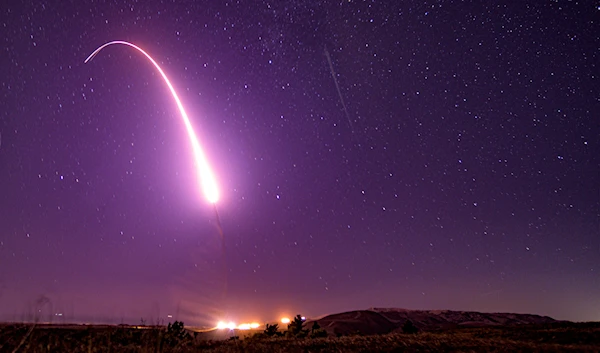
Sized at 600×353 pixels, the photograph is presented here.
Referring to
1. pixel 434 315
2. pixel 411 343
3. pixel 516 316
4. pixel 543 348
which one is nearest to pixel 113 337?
pixel 411 343

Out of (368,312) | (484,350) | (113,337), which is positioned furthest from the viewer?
(368,312)

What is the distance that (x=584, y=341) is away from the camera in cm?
2070

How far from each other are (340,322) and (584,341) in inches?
2561

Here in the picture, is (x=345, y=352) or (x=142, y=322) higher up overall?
(x=142, y=322)

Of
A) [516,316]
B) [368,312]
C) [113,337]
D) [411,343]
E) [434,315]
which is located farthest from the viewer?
[516,316]

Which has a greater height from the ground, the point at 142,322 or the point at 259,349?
the point at 142,322

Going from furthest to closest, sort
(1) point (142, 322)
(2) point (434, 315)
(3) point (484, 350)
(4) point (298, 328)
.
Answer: (2) point (434, 315) → (4) point (298, 328) → (3) point (484, 350) → (1) point (142, 322)

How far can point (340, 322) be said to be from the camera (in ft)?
271

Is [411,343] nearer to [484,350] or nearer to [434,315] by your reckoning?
[484,350]

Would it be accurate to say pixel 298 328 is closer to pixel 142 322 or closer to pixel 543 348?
pixel 543 348

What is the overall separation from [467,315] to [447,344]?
4373 inches

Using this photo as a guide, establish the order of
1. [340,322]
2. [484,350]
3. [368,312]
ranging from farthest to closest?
[368,312] < [340,322] < [484,350]

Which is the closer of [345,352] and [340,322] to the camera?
[345,352]

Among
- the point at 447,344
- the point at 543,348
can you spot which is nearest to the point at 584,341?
the point at 543,348
